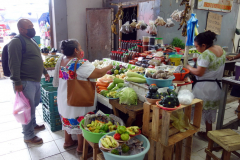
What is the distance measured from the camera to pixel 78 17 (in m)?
7.23

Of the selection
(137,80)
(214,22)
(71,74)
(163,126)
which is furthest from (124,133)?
(214,22)

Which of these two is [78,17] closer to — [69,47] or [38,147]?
[69,47]

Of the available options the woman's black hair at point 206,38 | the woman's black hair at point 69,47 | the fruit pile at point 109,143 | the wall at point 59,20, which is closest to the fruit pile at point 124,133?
the fruit pile at point 109,143

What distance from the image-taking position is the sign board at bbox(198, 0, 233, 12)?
6.42m

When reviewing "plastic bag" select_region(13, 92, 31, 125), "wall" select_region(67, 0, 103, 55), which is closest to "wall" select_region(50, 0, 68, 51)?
"wall" select_region(67, 0, 103, 55)

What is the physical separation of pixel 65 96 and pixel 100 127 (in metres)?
0.69

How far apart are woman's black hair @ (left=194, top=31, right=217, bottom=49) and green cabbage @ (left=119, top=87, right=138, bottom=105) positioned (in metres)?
1.41

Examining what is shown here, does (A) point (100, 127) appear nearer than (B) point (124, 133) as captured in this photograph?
No

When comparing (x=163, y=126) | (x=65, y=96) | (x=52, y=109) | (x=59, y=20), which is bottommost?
(x=52, y=109)

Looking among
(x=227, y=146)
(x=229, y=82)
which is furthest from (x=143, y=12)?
(x=227, y=146)

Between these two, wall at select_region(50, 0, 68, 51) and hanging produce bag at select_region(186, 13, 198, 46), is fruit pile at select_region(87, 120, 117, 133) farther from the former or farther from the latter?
wall at select_region(50, 0, 68, 51)

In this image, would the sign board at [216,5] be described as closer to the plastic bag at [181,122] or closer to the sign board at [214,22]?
the sign board at [214,22]

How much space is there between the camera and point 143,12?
5.67m

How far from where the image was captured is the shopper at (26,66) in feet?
8.63
